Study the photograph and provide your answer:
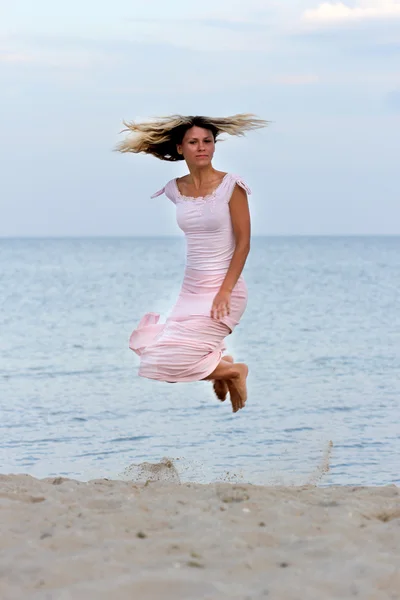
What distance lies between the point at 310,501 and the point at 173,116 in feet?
8.54

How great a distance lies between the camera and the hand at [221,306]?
20.6 ft

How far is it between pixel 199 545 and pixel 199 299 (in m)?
2.29

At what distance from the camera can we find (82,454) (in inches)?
386

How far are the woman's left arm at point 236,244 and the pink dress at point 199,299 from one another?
5 centimetres

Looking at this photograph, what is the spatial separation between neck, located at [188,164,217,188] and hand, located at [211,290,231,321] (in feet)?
2.41

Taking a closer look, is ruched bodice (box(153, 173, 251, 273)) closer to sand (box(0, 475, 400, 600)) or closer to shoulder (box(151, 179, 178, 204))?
shoulder (box(151, 179, 178, 204))

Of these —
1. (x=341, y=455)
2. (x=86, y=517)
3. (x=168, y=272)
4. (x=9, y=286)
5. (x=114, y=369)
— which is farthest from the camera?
(x=168, y=272)

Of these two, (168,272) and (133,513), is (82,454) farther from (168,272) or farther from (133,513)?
(168,272)

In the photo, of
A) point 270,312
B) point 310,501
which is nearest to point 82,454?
point 310,501

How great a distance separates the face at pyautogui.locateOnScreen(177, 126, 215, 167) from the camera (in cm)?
625

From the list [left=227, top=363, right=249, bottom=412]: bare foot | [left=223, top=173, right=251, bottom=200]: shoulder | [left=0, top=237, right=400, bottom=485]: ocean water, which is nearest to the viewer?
[left=223, top=173, right=251, bottom=200]: shoulder

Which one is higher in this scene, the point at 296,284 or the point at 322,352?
the point at 322,352

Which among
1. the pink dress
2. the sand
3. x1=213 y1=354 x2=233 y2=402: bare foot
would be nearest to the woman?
the pink dress

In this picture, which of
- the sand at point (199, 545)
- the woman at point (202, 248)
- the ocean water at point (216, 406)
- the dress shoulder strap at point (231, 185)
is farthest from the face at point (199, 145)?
the sand at point (199, 545)
